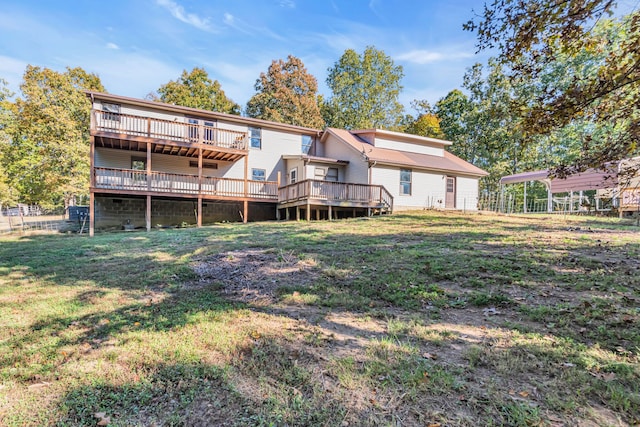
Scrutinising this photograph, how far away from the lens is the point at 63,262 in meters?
7.39

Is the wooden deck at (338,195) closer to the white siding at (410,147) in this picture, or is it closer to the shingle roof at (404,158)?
the shingle roof at (404,158)

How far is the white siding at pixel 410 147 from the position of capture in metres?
20.1

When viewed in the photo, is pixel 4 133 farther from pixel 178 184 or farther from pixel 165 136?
pixel 178 184

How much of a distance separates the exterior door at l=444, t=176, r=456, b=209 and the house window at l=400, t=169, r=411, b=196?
107 inches

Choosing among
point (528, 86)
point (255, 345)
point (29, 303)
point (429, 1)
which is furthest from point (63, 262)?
point (528, 86)

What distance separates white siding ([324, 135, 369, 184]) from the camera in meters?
17.5

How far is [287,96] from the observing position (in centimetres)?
3177

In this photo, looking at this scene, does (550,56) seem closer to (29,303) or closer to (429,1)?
(429,1)

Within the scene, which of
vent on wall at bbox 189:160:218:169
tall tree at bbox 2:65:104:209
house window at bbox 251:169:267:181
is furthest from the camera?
tall tree at bbox 2:65:104:209

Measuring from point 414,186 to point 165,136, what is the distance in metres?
13.4

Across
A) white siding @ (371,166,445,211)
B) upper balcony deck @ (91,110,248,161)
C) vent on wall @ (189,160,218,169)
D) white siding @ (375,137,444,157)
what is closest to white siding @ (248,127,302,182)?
upper balcony deck @ (91,110,248,161)

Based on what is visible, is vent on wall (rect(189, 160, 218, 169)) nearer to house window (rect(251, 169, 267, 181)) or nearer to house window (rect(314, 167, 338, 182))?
house window (rect(251, 169, 267, 181))

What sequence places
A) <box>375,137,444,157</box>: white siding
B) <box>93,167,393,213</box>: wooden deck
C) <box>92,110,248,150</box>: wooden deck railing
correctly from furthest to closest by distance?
<box>375,137,444,157</box>: white siding → <box>93,167,393,213</box>: wooden deck → <box>92,110,248,150</box>: wooden deck railing

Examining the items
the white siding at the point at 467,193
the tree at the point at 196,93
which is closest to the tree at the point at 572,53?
the white siding at the point at 467,193
